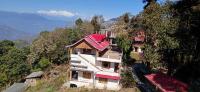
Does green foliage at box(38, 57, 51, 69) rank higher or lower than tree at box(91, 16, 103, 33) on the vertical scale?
lower

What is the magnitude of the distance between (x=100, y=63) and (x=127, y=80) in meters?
5.92

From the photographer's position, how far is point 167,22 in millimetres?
40531

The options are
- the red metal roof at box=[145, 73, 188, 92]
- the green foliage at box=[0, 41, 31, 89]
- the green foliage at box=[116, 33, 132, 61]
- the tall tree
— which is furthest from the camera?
the tall tree

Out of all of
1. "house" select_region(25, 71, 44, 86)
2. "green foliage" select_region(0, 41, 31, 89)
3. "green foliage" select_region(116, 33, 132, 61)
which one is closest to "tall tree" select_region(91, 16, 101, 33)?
"green foliage" select_region(0, 41, 31, 89)

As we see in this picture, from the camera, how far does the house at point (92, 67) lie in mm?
46125

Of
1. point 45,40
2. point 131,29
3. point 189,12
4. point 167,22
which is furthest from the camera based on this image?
point 45,40

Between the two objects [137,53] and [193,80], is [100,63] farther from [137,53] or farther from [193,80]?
[137,53]

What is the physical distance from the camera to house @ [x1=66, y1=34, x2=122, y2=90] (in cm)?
4612

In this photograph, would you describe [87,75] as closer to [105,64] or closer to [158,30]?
[105,64]

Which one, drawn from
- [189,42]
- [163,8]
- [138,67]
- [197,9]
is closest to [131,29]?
[138,67]

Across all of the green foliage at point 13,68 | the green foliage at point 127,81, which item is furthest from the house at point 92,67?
the green foliage at point 13,68

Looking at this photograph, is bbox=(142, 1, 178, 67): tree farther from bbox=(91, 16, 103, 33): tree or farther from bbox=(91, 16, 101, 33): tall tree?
bbox=(91, 16, 103, 33): tree

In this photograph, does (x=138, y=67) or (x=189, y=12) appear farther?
(x=138, y=67)

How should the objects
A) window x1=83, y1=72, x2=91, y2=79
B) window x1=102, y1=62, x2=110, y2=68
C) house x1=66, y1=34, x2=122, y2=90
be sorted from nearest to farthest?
house x1=66, y1=34, x2=122, y2=90 < window x1=83, y1=72, x2=91, y2=79 < window x1=102, y1=62, x2=110, y2=68
